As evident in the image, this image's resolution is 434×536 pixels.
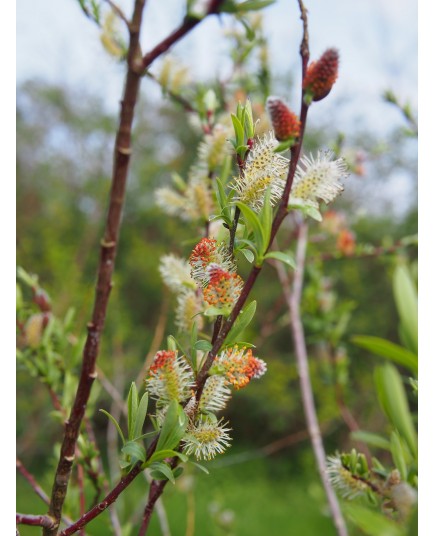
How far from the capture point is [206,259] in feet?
0.98

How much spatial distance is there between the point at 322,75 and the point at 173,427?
0.18 meters

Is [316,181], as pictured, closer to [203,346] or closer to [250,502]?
[203,346]

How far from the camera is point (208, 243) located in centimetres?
30

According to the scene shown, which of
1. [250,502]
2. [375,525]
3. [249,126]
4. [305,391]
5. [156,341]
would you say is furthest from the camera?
[250,502]

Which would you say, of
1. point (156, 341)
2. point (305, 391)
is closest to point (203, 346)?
point (156, 341)

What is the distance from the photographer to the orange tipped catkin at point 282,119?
0.25 meters

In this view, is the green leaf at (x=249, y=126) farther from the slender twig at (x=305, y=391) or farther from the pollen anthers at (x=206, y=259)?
the slender twig at (x=305, y=391)

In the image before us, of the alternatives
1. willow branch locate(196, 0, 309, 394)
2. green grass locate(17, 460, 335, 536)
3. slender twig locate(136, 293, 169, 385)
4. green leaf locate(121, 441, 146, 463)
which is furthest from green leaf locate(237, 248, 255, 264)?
green grass locate(17, 460, 335, 536)

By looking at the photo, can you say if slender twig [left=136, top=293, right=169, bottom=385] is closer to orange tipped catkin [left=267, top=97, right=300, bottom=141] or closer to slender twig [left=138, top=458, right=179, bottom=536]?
slender twig [left=138, top=458, right=179, bottom=536]

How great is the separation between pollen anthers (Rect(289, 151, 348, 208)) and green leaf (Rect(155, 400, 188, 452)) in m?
0.12

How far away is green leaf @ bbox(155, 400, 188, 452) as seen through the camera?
27cm
